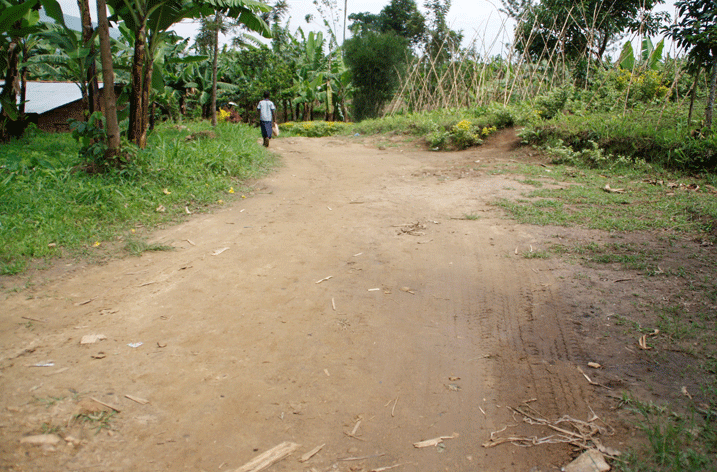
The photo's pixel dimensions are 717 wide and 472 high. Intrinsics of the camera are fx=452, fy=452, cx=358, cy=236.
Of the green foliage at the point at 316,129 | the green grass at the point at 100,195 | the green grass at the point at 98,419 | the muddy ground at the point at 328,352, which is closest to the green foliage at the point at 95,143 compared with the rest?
the green grass at the point at 100,195

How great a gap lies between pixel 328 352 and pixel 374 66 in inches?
735

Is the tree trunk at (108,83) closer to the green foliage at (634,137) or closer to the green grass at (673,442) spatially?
the green grass at (673,442)

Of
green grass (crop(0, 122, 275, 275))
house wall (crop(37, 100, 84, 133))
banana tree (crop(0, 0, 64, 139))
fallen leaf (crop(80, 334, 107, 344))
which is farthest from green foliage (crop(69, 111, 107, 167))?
house wall (crop(37, 100, 84, 133))

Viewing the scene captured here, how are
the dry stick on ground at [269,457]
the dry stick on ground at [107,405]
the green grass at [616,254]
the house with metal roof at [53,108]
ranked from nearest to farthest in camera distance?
the dry stick on ground at [269,457] → the dry stick on ground at [107,405] → the green grass at [616,254] → the house with metal roof at [53,108]

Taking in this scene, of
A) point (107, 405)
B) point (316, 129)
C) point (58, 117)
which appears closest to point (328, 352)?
point (107, 405)

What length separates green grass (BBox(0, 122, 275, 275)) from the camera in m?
4.61

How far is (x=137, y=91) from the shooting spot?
684cm

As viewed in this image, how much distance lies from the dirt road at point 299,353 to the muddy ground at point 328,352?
12mm

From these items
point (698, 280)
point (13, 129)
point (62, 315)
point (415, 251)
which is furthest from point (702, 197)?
point (13, 129)

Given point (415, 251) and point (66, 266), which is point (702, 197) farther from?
point (66, 266)

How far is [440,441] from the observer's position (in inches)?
91.4

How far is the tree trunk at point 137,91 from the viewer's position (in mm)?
6590

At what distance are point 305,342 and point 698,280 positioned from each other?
10.4ft

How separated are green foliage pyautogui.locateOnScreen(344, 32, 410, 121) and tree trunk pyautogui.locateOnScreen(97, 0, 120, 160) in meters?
14.4
